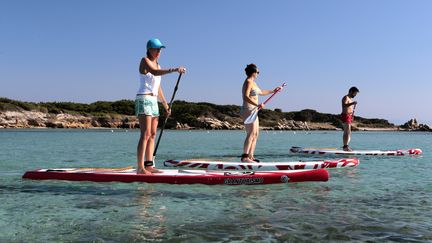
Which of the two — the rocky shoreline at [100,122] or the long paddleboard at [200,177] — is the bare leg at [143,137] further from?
the rocky shoreline at [100,122]

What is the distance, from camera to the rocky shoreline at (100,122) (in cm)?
10579

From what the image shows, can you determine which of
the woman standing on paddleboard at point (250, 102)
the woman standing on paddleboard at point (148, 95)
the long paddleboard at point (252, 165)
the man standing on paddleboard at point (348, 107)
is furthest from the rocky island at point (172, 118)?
the woman standing on paddleboard at point (148, 95)

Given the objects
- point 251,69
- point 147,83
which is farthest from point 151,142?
point 251,69

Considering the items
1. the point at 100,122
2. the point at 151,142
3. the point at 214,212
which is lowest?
the point at 100,122

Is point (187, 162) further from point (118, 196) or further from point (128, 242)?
point (128, 242)

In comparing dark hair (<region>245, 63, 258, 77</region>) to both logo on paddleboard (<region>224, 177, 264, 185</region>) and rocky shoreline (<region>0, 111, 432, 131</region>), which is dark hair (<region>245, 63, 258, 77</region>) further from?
rocky shoreline (<region>0, 111, 432, 131</region>)

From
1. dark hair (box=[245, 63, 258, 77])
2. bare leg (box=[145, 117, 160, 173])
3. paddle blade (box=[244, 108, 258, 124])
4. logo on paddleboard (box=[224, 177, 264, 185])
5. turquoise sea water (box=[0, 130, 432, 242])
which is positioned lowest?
turquoise sea water (box=[0, 130, 432, 242])

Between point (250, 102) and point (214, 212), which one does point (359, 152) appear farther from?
point (214, 212)

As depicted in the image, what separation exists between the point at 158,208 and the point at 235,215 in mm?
1254

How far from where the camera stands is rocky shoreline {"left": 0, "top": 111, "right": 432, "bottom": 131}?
10579 cm

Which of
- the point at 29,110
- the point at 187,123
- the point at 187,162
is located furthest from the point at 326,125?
the point at 187,162

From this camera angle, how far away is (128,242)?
4.68m

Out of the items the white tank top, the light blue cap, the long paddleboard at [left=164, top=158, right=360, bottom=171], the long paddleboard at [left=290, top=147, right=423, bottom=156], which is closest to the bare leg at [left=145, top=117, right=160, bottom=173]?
the white tank top

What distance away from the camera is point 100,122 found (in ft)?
390
